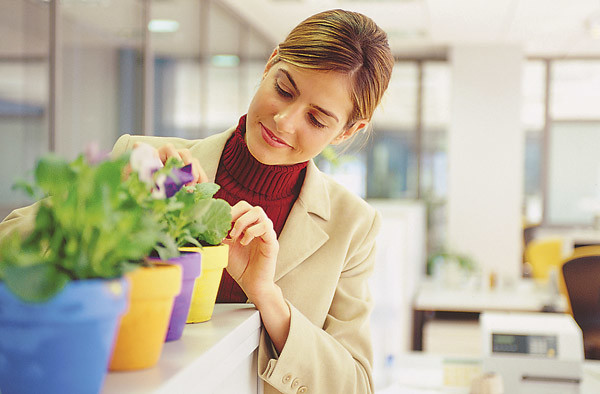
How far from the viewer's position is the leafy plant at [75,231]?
49cm

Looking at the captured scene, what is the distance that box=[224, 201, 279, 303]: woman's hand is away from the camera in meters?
0.94

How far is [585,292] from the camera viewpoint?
4734 millimetres

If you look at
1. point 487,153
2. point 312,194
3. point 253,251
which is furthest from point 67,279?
point 487,153

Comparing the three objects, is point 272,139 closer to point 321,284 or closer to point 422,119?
point 321,284

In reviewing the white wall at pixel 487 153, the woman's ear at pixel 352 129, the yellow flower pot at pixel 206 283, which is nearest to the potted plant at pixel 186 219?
the yellow flower pot at pixel 206 283

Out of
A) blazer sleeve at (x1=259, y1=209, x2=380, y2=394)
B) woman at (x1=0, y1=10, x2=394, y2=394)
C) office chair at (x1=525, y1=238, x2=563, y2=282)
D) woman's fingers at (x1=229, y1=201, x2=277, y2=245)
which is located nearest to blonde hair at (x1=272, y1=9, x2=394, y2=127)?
woman at (x1=0, y1=10, x2=394, y2=394)

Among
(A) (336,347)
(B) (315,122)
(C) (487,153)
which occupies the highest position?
(B) (315,122)

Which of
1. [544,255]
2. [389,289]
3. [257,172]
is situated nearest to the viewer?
[257,172]

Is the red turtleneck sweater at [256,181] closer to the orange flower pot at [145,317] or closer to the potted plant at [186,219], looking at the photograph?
the potted plant at [186,219]

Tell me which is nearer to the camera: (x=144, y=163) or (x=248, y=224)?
(x=144, y=163)

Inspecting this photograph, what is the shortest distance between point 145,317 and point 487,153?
25.9 ft

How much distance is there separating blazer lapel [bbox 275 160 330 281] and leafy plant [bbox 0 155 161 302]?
718mm

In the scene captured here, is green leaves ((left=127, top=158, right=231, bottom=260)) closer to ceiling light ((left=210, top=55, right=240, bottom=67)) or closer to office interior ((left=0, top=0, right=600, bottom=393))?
office interior ((left=0, top=0, right=600, bottom=393))

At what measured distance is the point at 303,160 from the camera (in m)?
1.35
